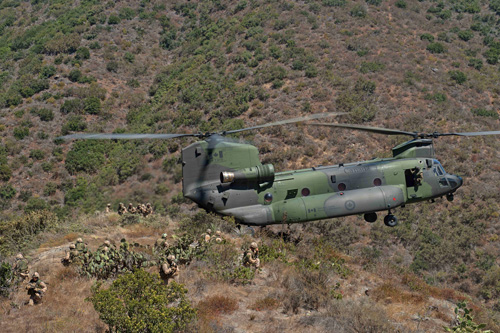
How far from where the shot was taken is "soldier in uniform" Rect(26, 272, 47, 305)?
401 inches

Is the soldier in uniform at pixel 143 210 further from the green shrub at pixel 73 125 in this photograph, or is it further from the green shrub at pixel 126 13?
the green shrub at pixel 126 13

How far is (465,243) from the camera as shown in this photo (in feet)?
78.3

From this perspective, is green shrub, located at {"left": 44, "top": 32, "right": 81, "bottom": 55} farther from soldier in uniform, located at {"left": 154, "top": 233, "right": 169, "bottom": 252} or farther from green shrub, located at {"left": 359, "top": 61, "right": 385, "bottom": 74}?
soldier in uniform, located at {"left": 154, "top": 233, "right": 169, "bottom": 252}

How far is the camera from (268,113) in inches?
1431

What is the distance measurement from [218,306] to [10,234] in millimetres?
9456

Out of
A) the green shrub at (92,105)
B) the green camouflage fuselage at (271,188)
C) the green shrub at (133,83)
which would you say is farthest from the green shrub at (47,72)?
the green camouflage fuselage at (271,188)

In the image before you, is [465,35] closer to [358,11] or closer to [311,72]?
[358,11]

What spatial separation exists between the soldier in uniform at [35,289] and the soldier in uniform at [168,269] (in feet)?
9.73

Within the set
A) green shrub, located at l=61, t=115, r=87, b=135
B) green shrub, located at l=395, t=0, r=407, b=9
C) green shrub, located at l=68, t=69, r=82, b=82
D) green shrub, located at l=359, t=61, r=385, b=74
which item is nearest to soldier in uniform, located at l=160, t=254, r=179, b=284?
green shrub, located at l=359, t=61, r=385, b=74

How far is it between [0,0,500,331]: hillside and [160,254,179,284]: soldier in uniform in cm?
80

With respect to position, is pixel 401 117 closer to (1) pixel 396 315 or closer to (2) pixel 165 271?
(1) pixel 396 315

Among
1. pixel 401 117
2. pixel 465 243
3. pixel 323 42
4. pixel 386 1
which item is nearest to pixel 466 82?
pixel 401 117

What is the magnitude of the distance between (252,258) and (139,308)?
17.3 feet

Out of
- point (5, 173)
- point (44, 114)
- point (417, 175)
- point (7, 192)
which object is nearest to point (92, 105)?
point (44, 114)
